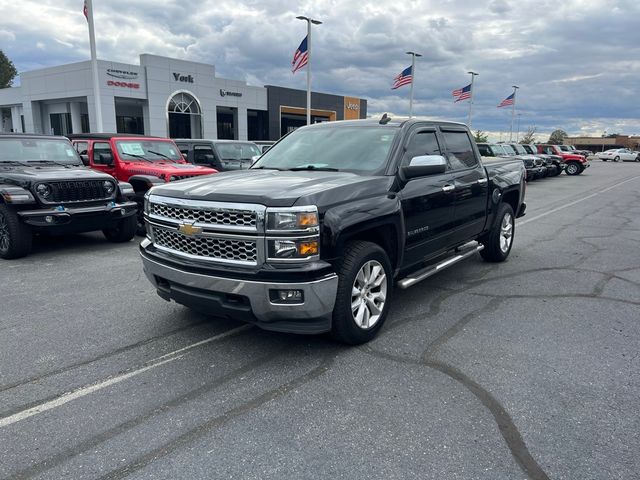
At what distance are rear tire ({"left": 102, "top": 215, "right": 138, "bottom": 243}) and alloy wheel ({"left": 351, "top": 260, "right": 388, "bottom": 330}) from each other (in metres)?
5.71

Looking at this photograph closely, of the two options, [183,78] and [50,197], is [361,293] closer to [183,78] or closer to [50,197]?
[50,197]

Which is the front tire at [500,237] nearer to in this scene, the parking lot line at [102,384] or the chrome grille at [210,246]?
the parking lot line at [102,384]

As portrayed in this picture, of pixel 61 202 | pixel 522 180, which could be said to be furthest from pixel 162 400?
pixel 522 180

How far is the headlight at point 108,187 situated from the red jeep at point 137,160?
3.21 feet

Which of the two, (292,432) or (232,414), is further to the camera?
(232,414)

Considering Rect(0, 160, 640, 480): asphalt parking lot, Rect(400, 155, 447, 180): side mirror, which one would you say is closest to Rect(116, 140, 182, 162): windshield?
Rect(0, 160, 640, 480): asphalt parking lot

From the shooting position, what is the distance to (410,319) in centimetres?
491

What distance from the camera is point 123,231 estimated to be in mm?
8703

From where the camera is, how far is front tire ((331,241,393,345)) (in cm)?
391

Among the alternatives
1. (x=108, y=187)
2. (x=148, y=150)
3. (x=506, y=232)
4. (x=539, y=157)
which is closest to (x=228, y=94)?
(x=539, y=157)

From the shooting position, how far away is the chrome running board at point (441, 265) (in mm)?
4742

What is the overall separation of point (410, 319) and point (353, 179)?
156cm

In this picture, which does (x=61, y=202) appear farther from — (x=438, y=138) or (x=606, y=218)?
(x=606, y=218)

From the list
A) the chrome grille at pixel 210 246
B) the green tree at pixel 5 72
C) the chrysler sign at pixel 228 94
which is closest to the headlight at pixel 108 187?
the chrome grille at pixel 210 246
